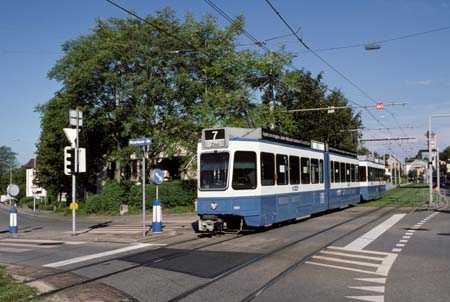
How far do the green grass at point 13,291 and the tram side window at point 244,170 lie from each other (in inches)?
320

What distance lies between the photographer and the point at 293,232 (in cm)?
1739

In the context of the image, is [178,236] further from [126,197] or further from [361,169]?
[126,197]

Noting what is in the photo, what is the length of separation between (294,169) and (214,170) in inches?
179

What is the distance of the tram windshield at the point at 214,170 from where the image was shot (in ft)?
54.6

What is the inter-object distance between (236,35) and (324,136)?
12650 millimetres

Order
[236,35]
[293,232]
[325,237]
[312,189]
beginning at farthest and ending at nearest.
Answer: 1. [236,35]
2. [312,189]
3. [293,232]
4. [325,237]

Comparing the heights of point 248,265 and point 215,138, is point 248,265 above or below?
below

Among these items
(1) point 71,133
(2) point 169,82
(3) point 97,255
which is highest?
(2) point 169,82

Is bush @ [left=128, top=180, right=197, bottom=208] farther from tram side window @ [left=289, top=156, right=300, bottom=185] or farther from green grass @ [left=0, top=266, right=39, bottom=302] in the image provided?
green grass @ [left=0, top=266, right=39, bottom=302]

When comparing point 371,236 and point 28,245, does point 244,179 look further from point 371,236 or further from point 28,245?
point 28,245

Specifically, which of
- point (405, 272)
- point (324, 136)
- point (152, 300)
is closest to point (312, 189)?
point (405, 272)

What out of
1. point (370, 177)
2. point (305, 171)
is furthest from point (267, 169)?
point (370, 177)

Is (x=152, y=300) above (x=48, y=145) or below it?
below

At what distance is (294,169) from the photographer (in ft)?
66.5
